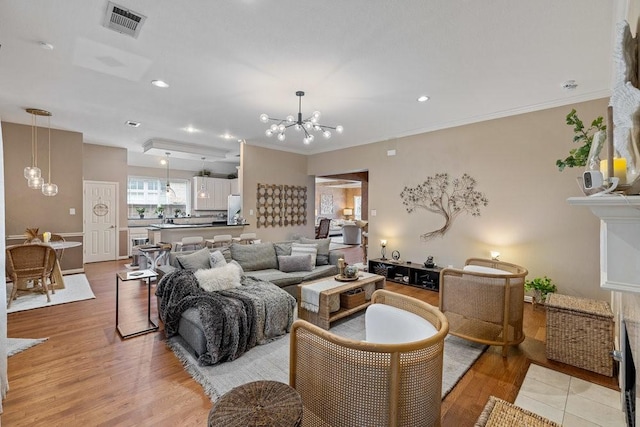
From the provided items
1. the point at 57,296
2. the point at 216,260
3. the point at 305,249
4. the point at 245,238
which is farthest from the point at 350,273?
the point at 57,296

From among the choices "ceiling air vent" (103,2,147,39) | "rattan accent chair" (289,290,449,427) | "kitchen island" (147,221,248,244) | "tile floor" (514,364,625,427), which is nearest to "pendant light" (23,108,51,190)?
"kitchen island" (147,221,248,244)

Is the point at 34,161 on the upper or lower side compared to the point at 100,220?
upper

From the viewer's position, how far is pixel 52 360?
8.45 ft

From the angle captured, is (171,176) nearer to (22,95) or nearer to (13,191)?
(13,191)

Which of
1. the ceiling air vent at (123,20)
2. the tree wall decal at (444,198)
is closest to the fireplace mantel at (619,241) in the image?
the ceiling air vent at (123,20)

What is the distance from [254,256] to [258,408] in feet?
10.1

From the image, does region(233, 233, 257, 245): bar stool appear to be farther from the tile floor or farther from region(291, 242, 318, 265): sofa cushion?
the tile floor

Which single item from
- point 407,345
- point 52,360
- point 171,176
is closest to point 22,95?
point 52,360

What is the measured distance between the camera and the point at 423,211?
210 inches

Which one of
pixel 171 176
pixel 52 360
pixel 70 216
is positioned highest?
pixel 171 176

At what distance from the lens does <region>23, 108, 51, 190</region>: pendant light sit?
441 cm

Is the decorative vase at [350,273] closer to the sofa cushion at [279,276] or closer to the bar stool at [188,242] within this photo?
the sofa cushion at [279,276]

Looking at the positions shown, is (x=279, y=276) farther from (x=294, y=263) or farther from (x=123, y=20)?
(x=123, y=20)

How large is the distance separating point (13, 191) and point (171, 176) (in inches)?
152
